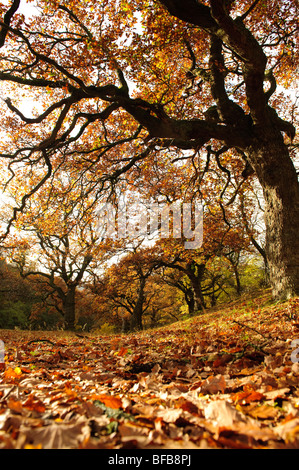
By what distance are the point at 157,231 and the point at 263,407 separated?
14717mm

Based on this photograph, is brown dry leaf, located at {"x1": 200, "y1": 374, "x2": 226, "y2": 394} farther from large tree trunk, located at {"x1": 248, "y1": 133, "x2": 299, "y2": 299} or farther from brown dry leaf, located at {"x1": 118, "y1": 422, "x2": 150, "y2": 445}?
large tree trunk, located at {"x1": 248, "y1": 133, "x2": 299, "y2": 299}

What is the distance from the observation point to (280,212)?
6.10 metres

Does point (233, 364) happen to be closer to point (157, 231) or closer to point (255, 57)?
point (255, 57)

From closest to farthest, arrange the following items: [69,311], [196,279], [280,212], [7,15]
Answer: [7,15] < [280,212] < [196,279] < [69,311]

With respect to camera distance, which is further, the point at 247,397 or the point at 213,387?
the point at 213,387

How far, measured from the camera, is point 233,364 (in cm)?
232

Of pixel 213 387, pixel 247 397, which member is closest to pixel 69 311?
pixel 213 387

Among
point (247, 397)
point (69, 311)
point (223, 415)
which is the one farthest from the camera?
point (69, 311)

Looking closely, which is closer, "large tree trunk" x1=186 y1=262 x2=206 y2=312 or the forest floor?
the forest floor

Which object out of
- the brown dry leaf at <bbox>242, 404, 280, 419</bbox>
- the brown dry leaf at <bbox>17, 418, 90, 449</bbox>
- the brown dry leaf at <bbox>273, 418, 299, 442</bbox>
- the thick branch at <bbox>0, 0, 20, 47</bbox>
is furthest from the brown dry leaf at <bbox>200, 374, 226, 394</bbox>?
the thick branch at <bbox>0, 0, 20, 47</bbox>

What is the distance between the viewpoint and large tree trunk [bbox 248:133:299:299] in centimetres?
579

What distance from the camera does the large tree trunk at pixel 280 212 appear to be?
5.79 metres

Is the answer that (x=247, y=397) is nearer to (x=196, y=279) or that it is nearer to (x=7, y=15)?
(x=7, y=15)
